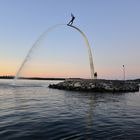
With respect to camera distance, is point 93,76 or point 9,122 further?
point 93,76

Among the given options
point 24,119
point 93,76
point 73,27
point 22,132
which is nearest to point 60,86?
point 93,76

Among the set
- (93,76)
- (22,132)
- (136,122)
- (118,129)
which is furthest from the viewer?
(93,76)

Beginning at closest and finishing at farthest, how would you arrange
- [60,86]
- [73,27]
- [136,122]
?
1. [136,122]
2. [73,27]
3. [60,86]

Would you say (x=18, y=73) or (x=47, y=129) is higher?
(x=18, y=73)

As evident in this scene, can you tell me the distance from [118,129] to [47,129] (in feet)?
16.0

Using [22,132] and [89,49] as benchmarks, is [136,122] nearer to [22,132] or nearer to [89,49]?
[22,132]

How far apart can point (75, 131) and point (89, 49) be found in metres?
51.8

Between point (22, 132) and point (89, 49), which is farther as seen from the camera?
point (89, 49)

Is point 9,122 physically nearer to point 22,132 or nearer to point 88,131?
point 22,132

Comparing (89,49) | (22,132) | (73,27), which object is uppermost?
(73,27)

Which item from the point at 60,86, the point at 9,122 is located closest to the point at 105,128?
the point at 9,122

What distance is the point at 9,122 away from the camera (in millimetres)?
18188

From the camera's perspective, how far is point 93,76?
67750mm

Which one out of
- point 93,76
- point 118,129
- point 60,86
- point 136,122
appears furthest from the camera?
point 60,86
